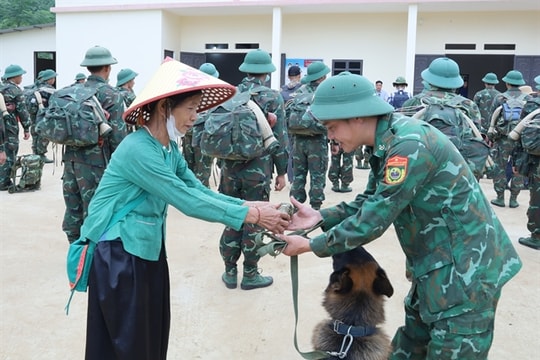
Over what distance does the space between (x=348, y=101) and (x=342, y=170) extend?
6602mm

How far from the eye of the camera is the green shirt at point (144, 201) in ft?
7.36

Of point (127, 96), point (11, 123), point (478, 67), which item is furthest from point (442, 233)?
point (478, 67)

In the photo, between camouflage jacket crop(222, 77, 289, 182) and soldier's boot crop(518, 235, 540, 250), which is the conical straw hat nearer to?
camouflage jacket crop(222, 77, 289, 182)

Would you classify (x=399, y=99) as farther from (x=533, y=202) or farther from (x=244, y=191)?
(x=244, y=191)

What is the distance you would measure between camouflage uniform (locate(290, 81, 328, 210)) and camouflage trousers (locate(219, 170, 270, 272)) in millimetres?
2392

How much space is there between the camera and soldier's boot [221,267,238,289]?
466 centimetres

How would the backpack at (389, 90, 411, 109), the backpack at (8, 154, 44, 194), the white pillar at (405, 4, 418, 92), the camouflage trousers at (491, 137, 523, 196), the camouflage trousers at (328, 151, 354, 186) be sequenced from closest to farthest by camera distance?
1. the camouflage trousers at (491, 137, 523, 196)
2. the backpack at (8, 154, 44, 194)
3. the camouflage trousers at (328, 151, 354, 186)
4. the backpack at (389, 90, 411, 109)
5. the white pillar at (405, 4, 418, 92)

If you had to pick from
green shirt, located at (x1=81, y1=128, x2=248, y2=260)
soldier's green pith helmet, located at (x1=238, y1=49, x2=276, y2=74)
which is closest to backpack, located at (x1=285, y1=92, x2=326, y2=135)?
soldier's green pith helmet, located at (x1=238, y1=49, x2=276, y2=74)

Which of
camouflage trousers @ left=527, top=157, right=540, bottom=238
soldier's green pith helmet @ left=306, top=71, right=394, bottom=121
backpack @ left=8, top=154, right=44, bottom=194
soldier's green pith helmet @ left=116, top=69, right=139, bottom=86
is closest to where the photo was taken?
soldier's green pith helmet @ left=306, top=71, right=394, bottom=121

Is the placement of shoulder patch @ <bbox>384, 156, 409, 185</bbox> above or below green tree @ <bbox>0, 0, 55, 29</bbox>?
below

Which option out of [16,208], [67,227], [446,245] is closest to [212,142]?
[67,227]

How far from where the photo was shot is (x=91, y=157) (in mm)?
4988

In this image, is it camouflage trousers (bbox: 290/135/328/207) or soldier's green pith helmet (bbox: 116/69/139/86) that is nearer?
camouflage trousers (bbox: 290/135/328/207)

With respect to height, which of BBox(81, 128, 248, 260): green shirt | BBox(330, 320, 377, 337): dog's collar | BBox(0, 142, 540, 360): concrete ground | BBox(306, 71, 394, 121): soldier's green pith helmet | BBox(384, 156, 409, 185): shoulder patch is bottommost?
A: BBox(0, 142, 540, 360): concrete ground
